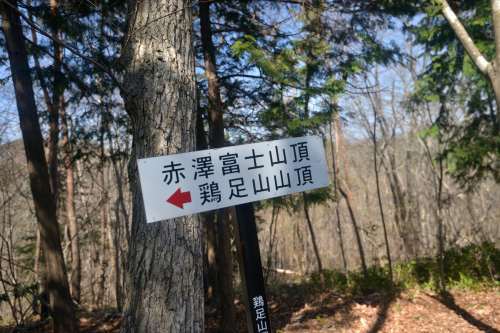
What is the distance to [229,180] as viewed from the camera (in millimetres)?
2422

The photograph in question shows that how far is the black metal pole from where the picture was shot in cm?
240

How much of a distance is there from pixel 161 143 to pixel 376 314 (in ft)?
19.0

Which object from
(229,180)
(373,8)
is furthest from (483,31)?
(229,180)

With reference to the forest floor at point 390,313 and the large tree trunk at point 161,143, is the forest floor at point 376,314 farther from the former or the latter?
the large tree trunk at point 161,143

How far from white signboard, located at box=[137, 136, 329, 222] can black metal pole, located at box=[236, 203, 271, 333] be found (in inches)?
4.5

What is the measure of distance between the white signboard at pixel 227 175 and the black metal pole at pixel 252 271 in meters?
0.11

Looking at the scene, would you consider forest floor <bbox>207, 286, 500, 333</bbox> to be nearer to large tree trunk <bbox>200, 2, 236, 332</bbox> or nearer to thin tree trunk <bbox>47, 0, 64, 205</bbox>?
large tree trunk <bbox>200, 2, 236, 332</bbox>

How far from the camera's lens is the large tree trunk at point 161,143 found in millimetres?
2684

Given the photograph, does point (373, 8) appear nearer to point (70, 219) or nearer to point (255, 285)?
point (255, 285)

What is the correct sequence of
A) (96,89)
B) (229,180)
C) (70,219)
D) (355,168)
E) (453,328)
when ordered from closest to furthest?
(229,180)
(453,328)
(96,89)
(70,219)
(355,168)

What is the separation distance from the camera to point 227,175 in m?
2.42

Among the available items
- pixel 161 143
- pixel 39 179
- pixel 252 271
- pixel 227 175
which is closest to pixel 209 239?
pixel 39 179

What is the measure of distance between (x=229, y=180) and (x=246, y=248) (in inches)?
15.7

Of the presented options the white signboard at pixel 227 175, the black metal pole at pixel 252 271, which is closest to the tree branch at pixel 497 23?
the white signboard at pixel 227 175
